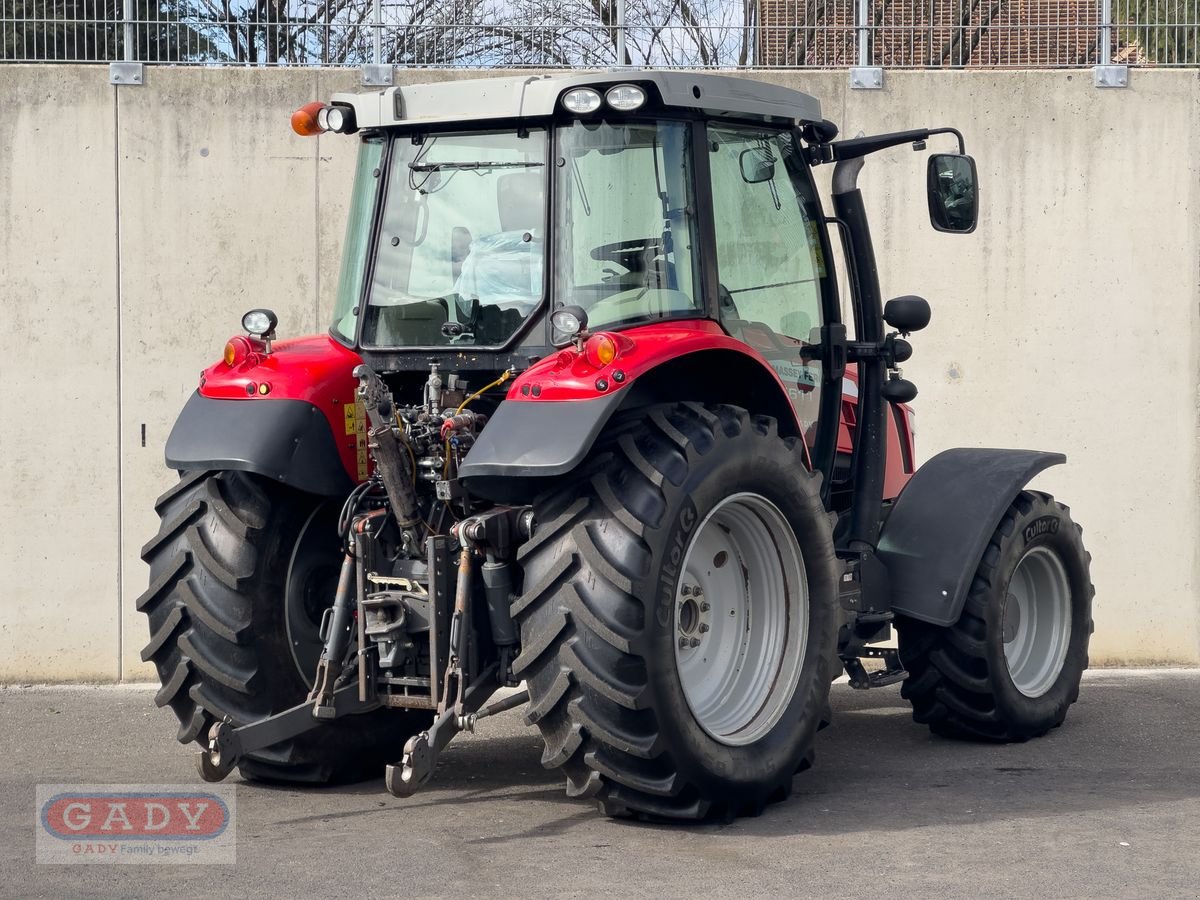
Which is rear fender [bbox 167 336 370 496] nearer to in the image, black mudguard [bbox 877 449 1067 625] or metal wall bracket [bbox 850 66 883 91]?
black mudguard [bbox 877 449 1067 625]

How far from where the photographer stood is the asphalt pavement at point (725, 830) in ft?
15.4

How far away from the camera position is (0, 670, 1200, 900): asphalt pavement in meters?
4.68

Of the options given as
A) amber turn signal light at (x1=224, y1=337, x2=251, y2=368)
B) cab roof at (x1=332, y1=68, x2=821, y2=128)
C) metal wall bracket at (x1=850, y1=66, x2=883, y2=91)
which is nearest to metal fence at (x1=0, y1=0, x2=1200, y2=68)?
metal wall bracket at (x1=850, y1=66, x2=883, y2=91)

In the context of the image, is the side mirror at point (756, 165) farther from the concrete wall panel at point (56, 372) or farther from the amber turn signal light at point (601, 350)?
the concrete wall panel at point (56, 372)

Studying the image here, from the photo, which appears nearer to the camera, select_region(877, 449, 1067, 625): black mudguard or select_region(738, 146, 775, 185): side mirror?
select_region(738, 146, 775, 185): side mirror

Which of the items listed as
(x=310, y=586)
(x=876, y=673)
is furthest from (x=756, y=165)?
(x=310, y=586)

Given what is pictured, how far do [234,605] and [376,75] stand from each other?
164 inches

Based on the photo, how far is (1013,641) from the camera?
290 inches

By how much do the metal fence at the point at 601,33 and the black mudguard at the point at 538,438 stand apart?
A: 4618 mm

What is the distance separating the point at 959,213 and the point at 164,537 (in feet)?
11.0

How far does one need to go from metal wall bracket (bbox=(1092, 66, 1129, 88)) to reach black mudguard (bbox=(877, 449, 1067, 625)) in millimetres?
3003

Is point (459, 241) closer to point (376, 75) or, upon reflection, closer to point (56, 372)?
point (376, 75)

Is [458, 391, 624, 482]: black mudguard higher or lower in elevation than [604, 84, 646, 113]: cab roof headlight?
lower

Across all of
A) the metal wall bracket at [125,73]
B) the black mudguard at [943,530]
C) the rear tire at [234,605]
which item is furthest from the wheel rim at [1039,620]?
the metal wall bracket at [125,73]
